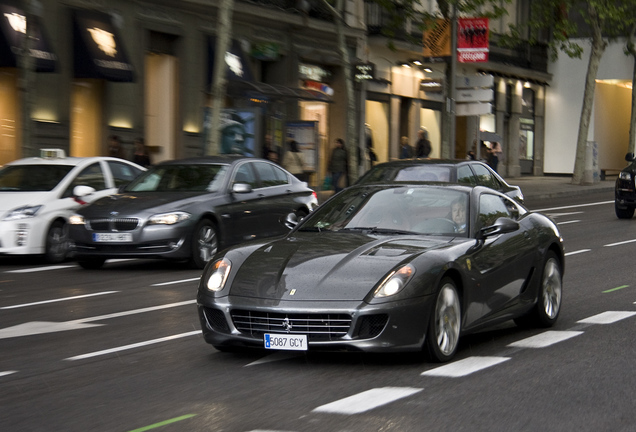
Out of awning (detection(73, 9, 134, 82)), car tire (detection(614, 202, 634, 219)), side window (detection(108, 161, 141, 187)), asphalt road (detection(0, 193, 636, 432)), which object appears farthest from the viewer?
awning (detection(73, 9, 134, 82))

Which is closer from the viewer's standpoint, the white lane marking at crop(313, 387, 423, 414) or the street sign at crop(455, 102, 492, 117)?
the white lane marking at crop(313, 387, 423, 414)

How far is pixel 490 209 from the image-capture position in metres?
8.78

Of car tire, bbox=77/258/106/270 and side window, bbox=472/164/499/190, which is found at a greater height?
side window, bbox=472/164/499/190

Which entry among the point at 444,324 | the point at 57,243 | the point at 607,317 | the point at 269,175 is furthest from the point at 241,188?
the point at 444,324

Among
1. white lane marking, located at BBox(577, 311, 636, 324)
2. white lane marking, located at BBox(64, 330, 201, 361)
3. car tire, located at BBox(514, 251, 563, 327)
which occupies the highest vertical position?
car tire, located at BBox(514, 251, 563, 327)

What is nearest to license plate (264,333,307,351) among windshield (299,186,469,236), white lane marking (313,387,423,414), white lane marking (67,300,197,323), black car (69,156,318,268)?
white lane marking (313,387,423,414)

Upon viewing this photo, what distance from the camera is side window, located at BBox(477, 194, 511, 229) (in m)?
8.52

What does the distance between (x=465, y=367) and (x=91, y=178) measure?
34.2 ft

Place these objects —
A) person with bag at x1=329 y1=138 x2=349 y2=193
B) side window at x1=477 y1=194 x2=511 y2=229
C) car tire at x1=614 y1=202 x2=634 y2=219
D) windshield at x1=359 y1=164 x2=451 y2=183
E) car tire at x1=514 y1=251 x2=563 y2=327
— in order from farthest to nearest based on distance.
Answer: person with bag at x1=329 y1=138 x2=349 y2=193 → car tire at x1=614 y1=202 x2=634 y2=219 → windshield at x1=359 y1=164 x2=451 y2=183 → car tire at x1=514 y1=251 x2=563 y2=327 → side window at x1=477 y1=194 x2=511 y2=229

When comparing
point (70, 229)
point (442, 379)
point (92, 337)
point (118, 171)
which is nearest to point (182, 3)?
point (118, 171)

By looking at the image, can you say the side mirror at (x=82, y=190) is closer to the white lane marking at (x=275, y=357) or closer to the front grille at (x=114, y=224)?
the front grille at (x=114, y=224)

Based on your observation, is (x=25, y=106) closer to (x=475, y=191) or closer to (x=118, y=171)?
(x=118, y=171)

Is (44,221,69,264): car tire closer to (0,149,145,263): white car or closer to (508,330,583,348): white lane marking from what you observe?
(0,149,145,263): white car

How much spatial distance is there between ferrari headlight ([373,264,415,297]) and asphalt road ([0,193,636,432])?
52 cm
